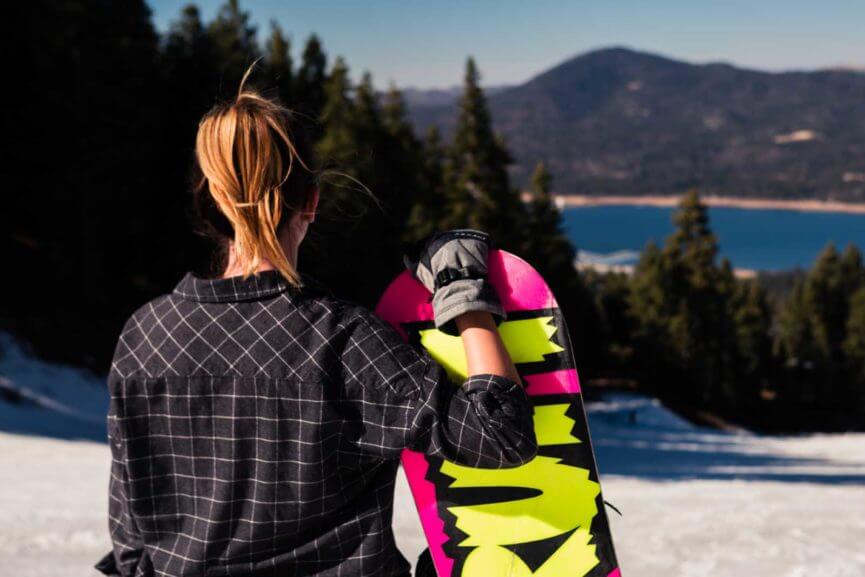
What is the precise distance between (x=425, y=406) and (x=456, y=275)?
393mm

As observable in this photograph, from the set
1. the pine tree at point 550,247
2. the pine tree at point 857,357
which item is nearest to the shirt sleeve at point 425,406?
the pine tree at point 550,247

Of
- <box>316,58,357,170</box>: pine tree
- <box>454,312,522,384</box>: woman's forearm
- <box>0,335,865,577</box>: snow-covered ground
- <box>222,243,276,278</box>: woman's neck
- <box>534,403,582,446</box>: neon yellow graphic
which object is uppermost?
<box>316,58,357,170</box>: pine tree

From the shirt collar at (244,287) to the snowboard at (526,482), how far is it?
26.7 inches

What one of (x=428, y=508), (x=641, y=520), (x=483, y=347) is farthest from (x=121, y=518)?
(x=641, y=520)

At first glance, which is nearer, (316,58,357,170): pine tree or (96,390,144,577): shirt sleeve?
(96,390,144,577): shirt sleeve

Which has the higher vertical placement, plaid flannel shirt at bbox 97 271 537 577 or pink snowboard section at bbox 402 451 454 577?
plaid flannel shirt at bbox 97 271 537 577

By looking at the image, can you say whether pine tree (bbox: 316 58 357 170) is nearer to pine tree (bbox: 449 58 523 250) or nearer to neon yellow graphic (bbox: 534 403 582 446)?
pine tree (bbox: 449 58 523 250)

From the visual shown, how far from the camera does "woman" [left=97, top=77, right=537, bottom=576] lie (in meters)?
1.66

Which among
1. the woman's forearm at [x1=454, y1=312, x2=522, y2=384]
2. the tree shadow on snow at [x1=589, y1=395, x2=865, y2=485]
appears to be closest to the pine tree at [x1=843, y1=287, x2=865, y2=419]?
the tree shadow on snow at [x1=589, y1=395, x2=865, y2=485]

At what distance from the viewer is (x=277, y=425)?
169 centimetres

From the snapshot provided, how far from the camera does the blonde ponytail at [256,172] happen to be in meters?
1.66

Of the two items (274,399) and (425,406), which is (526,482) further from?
(274,399)

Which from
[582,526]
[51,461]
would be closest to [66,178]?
[51,461]

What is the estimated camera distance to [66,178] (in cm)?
2034
